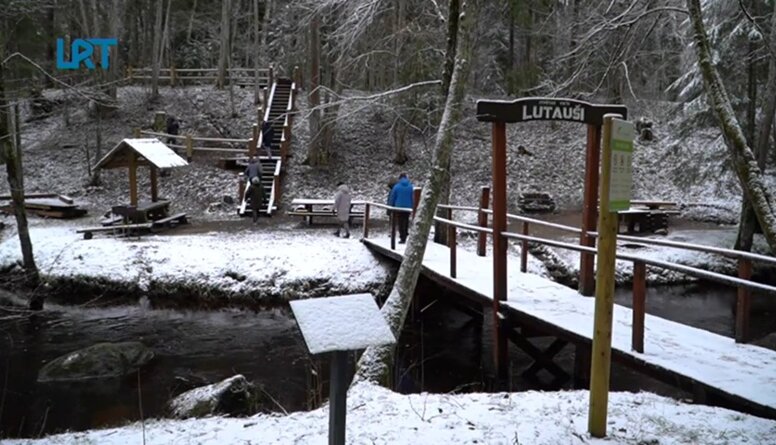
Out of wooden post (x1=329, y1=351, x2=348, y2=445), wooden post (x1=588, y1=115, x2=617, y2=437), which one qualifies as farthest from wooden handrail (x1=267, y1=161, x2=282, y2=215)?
wooden post (x1=329, y1=351, x2=348, y2=445)

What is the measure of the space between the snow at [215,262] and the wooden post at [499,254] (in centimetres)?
512

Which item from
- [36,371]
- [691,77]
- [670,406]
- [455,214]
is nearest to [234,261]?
[36,371]

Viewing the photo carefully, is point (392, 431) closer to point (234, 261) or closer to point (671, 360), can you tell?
point (671, 360)

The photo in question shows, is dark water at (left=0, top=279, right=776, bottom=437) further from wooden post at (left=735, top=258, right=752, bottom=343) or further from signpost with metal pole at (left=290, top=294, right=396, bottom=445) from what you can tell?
signpost with metal pole at (left=290, top=294, right=396, bottom=445)

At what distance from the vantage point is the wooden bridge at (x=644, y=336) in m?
5.54

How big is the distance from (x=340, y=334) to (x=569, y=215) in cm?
1896

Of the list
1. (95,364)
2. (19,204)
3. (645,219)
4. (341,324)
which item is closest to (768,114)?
A: (645,219)

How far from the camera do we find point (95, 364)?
9039mm

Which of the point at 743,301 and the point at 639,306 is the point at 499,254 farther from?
the point at 743,301

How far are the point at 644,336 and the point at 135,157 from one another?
567 inches

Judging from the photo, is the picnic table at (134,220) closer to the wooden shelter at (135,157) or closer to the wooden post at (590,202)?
the wooden shelter at (135,157)

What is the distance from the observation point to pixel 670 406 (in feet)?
17.2

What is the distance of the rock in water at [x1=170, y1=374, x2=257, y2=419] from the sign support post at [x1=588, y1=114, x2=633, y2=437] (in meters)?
4.49

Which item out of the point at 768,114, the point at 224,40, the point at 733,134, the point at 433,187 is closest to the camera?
the point at 733,134
